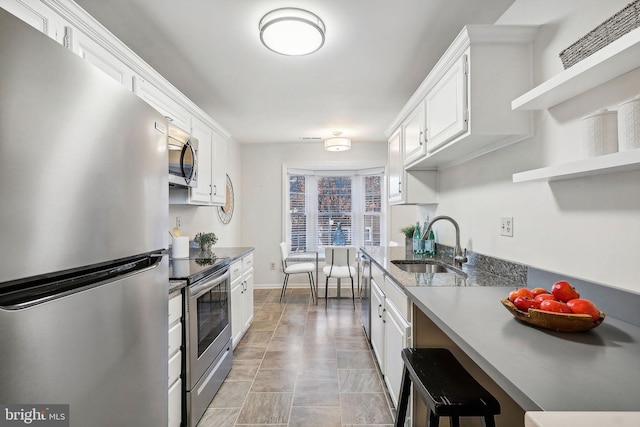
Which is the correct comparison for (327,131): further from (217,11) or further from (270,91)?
(217,11)

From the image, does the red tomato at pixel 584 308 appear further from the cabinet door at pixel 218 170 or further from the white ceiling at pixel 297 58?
the cabinet door at pixel 218 170

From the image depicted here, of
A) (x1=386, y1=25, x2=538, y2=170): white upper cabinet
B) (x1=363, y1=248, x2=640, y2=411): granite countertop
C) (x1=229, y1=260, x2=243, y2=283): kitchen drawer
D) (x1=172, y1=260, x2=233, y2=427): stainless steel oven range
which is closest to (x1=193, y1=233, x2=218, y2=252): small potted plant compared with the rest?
(x1=229, y1=260, x2=243, y2=283): kitchen drawer

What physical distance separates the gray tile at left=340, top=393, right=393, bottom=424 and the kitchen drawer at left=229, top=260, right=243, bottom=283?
127cm

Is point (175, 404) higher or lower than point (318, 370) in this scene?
higher

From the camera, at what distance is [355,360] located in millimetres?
2561

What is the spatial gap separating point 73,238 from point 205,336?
1.44m

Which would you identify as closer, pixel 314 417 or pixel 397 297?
pixel 397 297

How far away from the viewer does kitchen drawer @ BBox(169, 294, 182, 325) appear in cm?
153

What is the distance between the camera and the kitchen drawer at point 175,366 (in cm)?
154

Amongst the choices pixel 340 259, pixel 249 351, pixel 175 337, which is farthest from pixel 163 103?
pixel 340 259

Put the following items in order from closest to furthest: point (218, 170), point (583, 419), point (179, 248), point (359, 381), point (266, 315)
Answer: point (583, 419) → point (359, 381) → point (179, 248) → point (218, 170) → point (266, 315)

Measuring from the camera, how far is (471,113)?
1.51 metres

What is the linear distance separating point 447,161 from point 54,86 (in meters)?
2.44

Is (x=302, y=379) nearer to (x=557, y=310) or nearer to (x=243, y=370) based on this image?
(x=243, y=370)
